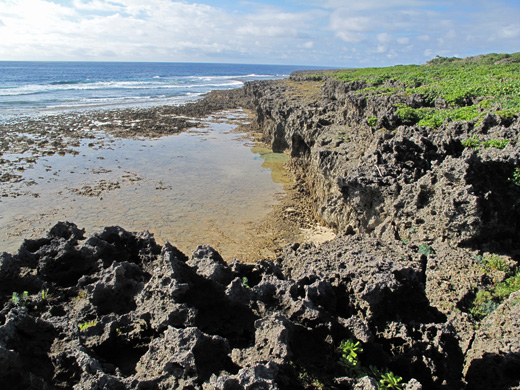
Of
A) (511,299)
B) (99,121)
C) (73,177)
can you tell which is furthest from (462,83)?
(99,121)

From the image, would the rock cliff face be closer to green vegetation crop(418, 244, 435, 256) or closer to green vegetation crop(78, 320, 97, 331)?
green vegetation crop(418, 244, 435, 256)

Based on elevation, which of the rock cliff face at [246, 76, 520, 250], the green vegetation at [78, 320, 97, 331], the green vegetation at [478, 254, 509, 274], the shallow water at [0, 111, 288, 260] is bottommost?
the shallow water at [0, 111, 288, 260]

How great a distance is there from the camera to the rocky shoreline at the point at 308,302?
163 inches

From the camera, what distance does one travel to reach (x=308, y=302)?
502 cm

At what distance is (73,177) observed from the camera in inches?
778

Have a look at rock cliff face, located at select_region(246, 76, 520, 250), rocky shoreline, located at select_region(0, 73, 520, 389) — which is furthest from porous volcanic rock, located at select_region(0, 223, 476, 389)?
rock cliff face, located at select_region(246, 76, 520, 250)

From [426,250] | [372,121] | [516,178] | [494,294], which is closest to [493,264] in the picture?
[494,294]

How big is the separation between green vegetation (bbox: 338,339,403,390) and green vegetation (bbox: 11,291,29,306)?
522 centimetres

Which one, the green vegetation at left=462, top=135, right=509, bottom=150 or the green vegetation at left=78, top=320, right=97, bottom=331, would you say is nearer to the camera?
the green vegetation at left=78, top=320, right=97, bottom=331

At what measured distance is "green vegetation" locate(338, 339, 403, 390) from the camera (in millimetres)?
4156

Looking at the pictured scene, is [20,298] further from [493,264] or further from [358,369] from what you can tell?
[493,264]

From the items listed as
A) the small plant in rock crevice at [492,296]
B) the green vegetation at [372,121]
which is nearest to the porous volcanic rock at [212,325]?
the small plant in rock crevice at [492,296]

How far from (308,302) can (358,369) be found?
1.07 meters

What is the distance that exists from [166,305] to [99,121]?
119ft
